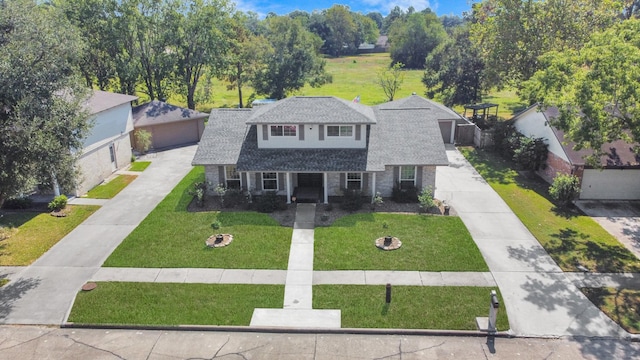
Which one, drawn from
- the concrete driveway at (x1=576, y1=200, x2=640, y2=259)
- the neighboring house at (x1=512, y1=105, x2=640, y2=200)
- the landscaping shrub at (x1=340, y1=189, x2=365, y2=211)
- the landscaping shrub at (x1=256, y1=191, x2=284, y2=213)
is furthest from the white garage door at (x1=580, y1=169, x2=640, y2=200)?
the landscaping shrub at (x1=256, y1=191, x2=284, y2=213)

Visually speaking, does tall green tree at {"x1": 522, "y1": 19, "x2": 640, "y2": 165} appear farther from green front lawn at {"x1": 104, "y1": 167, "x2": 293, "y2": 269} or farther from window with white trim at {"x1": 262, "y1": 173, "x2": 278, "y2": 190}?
window with white trim at {"x1": 262, "y1": 173, "x2": 278, "y2": 190}

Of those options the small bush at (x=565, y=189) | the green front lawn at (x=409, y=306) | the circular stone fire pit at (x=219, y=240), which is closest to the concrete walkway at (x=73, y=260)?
the circular stone fire pit at (x=219, y=240)

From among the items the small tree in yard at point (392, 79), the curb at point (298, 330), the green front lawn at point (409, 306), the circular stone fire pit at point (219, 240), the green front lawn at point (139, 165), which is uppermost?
the small tree in yard at point (392, 79)

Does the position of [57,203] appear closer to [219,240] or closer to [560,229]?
[219,240]

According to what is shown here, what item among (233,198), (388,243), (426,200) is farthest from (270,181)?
(426,200)

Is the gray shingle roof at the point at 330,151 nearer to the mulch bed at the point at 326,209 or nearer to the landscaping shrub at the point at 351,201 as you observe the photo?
the landscaping shrub at the point at 351,201
